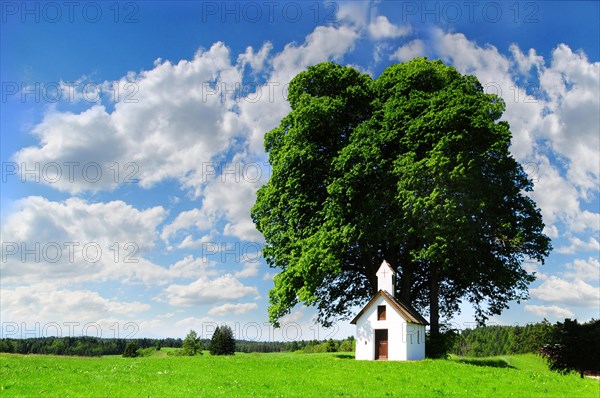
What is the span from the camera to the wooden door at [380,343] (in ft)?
114

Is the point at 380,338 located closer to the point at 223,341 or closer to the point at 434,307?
the point at 434,307

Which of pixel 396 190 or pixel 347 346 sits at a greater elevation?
pixel 396 190

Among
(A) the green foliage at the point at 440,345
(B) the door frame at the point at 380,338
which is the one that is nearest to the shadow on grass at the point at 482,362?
(A) the green foliage at the point at 440,345

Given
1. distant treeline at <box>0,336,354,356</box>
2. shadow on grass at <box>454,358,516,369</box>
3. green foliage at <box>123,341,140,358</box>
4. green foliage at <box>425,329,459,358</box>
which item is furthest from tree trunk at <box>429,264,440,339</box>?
green foliage at <box>123,341,140,358</box>

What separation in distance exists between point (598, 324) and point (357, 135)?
2024 centimetres

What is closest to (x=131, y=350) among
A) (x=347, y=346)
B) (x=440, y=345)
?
(x=347, y=346)

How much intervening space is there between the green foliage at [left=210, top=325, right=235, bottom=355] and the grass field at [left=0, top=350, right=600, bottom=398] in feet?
99.6

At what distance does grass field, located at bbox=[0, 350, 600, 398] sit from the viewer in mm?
19953

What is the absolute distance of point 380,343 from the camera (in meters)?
35.1

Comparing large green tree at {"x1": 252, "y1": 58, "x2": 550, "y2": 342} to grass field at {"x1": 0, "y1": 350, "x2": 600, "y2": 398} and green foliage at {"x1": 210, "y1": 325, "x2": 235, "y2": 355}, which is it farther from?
green foliage at {"x1": 210, "y1": 325, "x2": 235, "y2": 355}

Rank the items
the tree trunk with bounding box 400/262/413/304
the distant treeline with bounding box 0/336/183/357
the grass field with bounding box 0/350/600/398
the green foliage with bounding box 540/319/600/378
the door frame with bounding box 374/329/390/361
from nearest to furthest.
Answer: the grass field with bounding box 0/350/600/398, the green foliage with bounding box 540/319/600/378, the door frame with bounding box 374/329/390/361, the tree trunk with bounding box 400/262/413/304, the distant treeline with bounding box 0/336/183/357

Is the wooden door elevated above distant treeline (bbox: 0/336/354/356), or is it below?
above

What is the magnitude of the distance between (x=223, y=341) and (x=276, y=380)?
39364 mm

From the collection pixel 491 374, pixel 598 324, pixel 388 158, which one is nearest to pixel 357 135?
pixel 388 158
